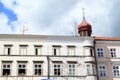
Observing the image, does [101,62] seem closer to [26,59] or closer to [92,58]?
[92,58]

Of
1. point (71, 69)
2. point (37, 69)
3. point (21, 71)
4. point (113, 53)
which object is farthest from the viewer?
point (113, 53)

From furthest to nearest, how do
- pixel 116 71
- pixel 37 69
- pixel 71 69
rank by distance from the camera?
pixel 116 71, pixel 71 69, pixel 37 69

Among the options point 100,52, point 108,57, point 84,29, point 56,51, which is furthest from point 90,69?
point 84,29

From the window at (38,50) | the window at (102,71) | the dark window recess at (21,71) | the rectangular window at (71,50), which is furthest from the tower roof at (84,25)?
the dark window recess at (21,71)

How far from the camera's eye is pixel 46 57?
141ft

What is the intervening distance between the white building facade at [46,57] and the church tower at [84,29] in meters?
1.84

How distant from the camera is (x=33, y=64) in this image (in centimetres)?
4247

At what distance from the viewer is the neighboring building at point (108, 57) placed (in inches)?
1738

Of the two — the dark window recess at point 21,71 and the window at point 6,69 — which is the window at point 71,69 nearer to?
the dark window recess at point 21,71

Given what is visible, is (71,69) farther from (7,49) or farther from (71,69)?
(7,49)

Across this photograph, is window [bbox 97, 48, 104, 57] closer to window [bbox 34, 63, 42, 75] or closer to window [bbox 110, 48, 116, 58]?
window [bbox 110, 48, 116, 58]

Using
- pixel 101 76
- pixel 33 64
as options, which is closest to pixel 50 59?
pixel 33 64

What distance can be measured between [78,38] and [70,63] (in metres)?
4.03

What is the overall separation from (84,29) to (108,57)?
18.8 ft
